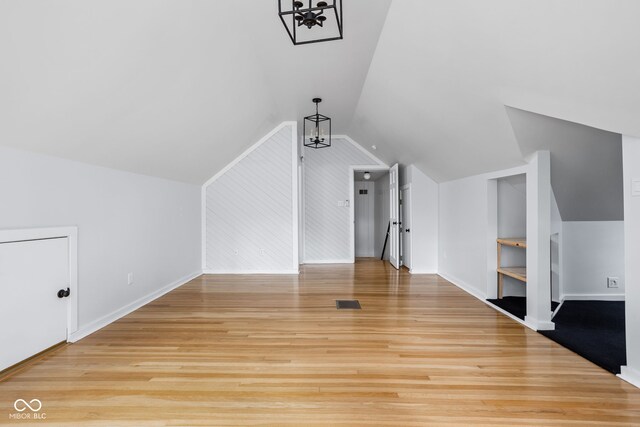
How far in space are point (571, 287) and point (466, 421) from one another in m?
3.36

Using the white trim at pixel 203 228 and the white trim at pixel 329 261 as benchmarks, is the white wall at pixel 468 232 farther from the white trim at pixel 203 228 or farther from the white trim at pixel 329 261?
the white trim at pixel 203 228

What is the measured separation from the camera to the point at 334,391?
6.89ft

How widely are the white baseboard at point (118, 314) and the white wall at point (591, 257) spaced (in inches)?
212

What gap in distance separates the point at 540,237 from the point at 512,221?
A: 1307 mm

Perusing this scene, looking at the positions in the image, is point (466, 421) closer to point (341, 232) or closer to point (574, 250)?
point (574, 250)

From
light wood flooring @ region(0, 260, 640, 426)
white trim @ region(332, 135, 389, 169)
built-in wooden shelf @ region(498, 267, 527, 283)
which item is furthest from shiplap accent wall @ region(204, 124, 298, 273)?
built-in wooden shelf @ region(498, 267, 527, 283)

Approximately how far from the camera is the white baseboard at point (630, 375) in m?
2.15

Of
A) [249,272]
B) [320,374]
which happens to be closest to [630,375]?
[320,374]

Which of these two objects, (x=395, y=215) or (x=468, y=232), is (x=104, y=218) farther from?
(x=395, y=215)

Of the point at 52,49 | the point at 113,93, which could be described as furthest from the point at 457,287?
the point at 52,49

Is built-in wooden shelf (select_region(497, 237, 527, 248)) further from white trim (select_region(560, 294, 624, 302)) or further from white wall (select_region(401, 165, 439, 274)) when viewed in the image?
white wall (select_region(401, 165, 439, 274))

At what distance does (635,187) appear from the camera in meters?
2.18

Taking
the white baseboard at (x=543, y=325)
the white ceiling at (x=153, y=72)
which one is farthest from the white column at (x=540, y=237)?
the white ceiling at (x=153, y=72)
